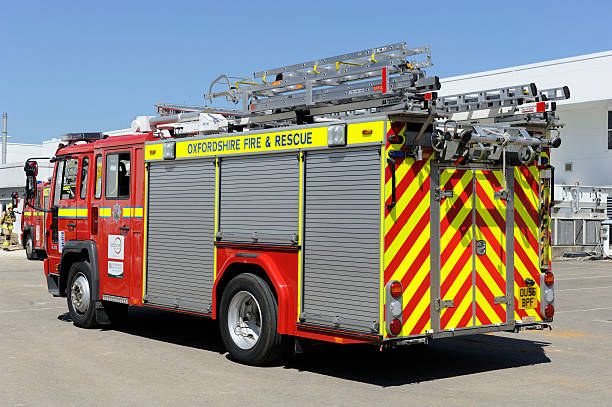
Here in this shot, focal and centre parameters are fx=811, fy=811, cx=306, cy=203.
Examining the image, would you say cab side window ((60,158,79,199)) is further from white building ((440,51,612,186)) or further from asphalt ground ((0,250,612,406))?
white building ((440,51,612,186))

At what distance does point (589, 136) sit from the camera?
43250 millimetres

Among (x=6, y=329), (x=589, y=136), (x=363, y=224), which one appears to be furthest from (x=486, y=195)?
(x=589, y=136)

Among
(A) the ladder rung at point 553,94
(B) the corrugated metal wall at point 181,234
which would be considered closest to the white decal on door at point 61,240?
(B) the corrugated metal wall at point 181,234

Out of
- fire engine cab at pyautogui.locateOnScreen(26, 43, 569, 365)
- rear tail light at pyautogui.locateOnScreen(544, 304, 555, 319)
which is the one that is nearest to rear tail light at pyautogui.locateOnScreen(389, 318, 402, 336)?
fire engine cab at pyautogui.locateOnScreen(26, 43, 569, 365)

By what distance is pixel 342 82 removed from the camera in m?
8.93

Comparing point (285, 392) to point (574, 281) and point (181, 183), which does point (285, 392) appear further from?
point (574, 281)

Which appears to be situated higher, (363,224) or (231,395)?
(363,224)

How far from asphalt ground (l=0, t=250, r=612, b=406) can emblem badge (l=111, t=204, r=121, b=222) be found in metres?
1.64

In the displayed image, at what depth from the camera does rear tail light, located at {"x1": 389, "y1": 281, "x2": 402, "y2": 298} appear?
7855 mm

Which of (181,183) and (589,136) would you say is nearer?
(181,183)

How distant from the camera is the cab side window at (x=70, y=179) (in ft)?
40.6

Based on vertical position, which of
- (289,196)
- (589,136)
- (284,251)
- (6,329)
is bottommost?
(6,329)

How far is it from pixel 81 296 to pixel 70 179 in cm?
184

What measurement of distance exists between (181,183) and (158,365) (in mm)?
2452
